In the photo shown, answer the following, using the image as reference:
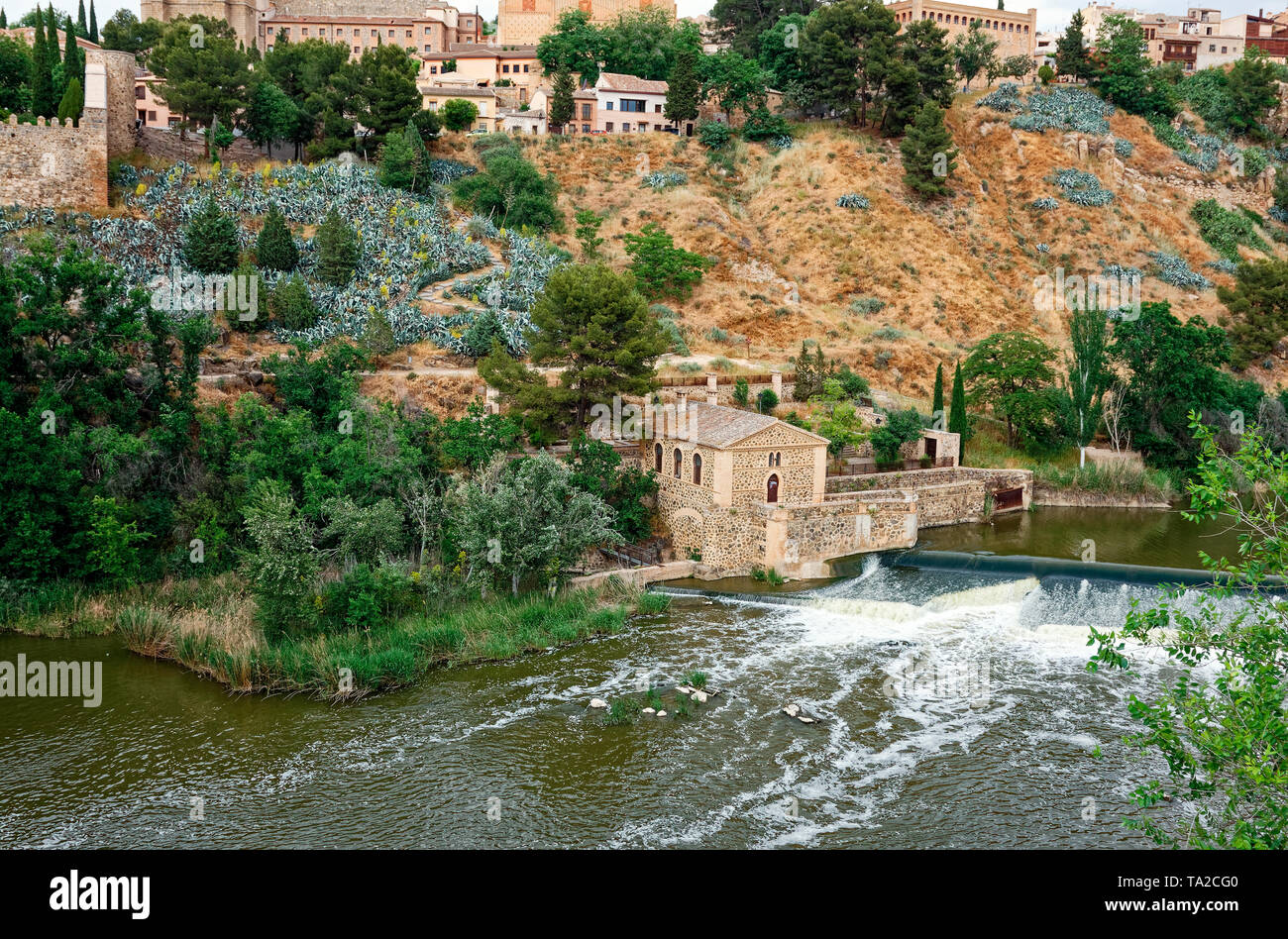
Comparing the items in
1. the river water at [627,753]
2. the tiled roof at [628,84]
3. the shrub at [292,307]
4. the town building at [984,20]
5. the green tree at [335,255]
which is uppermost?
the town building at [984,20]

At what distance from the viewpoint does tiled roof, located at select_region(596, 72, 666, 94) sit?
60.6 metres

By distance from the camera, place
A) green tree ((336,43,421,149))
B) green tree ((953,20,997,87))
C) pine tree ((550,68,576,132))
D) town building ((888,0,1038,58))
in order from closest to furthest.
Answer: green tree ((336,43,421,149)) < pine tree ((550,68,576,132)) < green tree ((953,20,997,87)) < town building ((888,0,1038,58))

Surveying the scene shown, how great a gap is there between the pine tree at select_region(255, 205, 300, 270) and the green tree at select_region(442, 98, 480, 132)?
63.2 feet

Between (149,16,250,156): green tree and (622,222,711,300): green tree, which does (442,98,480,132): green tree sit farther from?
(622,222,711,300): green tree

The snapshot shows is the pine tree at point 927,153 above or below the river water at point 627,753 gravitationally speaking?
above

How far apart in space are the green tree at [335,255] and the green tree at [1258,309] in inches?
1378

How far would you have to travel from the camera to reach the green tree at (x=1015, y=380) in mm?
35750

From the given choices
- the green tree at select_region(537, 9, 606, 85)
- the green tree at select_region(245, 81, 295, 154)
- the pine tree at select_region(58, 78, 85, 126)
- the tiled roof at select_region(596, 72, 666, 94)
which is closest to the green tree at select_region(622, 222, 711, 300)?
the green tree at select_region(245, 81, 295, 154)

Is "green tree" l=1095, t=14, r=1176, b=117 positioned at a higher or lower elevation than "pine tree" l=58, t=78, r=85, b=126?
higher

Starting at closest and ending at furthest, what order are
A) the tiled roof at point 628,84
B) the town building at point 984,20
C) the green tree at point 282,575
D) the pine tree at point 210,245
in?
1. the green tree at point 282,575
2. the pine tree at point 210,245
3. the tiled roof at point 628,84
4. the town building at point 984,20

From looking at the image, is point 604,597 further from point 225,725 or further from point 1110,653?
point 1110,653

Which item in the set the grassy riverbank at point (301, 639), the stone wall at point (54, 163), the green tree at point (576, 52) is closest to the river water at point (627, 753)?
the grassy riverbank at point (301, 639)

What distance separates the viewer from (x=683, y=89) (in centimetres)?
5909

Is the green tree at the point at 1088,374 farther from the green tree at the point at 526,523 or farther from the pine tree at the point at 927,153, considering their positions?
the pine tree at the point at 927,153
